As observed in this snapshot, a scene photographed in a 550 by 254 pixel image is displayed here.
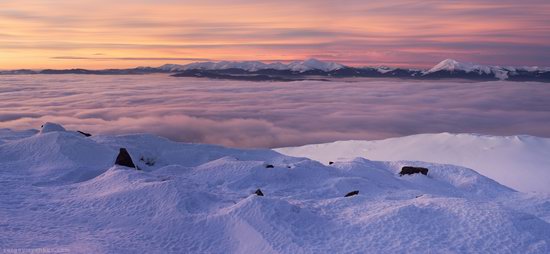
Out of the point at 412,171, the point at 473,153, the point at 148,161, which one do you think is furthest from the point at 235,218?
the point at 473,153

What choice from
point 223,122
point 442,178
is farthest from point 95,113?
point 442,178

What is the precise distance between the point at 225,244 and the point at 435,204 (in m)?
5.11

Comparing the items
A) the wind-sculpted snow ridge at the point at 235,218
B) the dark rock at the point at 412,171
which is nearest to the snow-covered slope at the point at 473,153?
the dark rock at the point at 412,171

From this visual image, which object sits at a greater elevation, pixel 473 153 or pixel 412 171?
pixel 412 171

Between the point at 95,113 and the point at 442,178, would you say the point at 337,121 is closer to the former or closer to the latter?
the point at 95,113

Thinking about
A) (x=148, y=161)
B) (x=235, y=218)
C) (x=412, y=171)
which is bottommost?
(x=412, y=171)

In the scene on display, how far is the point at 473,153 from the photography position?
57.1 m

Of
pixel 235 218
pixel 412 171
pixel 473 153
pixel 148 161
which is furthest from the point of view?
pixel 473 153

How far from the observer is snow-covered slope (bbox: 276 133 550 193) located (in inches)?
1950

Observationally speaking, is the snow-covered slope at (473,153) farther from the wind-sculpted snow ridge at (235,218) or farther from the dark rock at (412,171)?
the wind-sculpted snow ridge at (235,218)

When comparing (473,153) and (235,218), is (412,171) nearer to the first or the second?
(235,218)

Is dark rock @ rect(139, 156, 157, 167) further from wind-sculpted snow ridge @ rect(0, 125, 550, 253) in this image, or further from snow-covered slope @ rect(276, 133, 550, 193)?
snow-covered slope @ rect(276, 133, 550, 193)

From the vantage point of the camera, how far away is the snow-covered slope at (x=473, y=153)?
49.5 m

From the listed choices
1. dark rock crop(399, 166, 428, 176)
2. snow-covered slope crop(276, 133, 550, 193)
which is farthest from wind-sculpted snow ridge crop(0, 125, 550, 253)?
snow-covered slope crop(276, 133, 550, 193)
